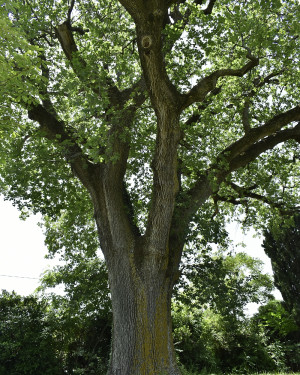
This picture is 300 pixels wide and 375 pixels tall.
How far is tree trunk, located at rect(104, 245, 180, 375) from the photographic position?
632 centimetres

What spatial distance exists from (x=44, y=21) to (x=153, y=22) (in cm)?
402

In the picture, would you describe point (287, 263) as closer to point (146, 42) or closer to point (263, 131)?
point (263, 131)

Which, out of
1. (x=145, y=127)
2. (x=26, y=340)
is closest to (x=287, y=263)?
(x=145, y=127)

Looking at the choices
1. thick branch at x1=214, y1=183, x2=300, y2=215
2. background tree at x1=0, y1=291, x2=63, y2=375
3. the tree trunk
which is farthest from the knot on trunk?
background tree at x1=0, y1=291, x2=63, y2=375

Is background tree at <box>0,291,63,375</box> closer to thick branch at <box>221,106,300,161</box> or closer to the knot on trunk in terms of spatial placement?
thick branch at <box>221,106,300,161</box>

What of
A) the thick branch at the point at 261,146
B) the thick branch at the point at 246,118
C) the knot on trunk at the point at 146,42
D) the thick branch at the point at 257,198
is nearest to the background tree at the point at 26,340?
the thick branch at the point at 257,198

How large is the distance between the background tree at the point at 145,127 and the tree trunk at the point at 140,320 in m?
0.02

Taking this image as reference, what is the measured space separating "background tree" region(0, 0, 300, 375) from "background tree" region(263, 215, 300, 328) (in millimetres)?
3266

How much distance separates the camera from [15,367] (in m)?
9.52

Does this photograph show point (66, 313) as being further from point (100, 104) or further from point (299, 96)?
point (299, 96)

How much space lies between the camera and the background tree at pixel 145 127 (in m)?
6.44

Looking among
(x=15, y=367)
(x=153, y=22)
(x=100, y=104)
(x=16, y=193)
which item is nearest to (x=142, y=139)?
(x=100, y=104)

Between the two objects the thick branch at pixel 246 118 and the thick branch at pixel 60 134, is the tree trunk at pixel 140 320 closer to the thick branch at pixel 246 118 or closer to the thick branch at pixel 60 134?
the thick branch at pixel 60 134

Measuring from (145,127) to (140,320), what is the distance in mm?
4950
